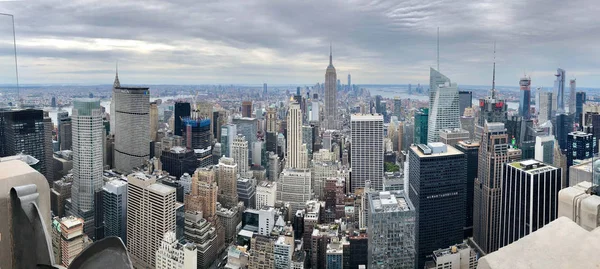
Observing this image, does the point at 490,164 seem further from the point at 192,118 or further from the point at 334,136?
the point at 192,118

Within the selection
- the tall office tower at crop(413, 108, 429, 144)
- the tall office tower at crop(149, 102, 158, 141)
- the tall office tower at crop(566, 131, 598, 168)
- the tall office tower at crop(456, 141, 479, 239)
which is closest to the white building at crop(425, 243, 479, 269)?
the tall office tower at crop(456, 141, 479, 239)

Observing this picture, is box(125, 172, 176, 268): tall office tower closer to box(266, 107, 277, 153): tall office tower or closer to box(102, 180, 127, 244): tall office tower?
box(102, 180, 127, 244): tall office tower

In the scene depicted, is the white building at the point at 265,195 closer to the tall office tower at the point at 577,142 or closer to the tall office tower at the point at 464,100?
the tall office tower at the point at 464,100

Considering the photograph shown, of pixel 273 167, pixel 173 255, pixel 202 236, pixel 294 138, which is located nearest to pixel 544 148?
pixel 202 236

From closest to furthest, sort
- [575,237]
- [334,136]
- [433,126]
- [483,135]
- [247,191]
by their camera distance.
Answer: [575,237] → [483,135] → [247,191] → [433,126] → [334,136]

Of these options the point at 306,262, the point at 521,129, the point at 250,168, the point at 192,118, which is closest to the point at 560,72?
the point at 521,129

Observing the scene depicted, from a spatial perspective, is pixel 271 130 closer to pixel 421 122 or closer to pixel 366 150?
pixel 366 150

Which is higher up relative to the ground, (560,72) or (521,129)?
(560,72)
